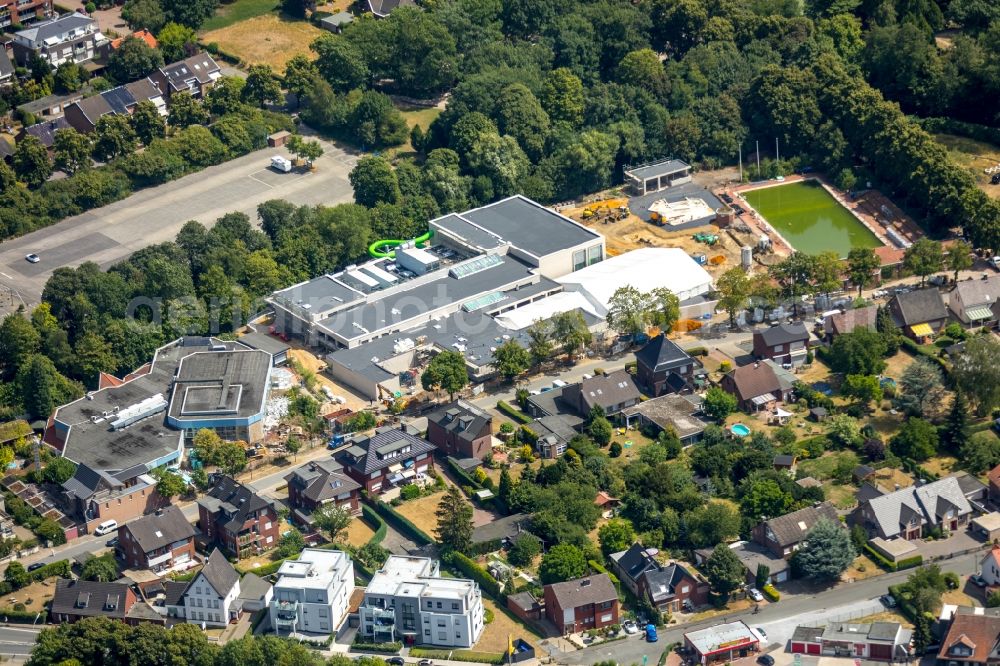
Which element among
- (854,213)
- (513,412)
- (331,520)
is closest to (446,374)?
(513,412)

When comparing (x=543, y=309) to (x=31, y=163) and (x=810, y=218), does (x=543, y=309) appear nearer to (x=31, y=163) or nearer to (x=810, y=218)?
(x=810, y=218)

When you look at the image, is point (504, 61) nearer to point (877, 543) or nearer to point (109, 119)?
point (109, 119)

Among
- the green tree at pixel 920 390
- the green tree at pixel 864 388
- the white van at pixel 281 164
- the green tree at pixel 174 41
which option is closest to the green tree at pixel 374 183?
the white van at pixel 281 164

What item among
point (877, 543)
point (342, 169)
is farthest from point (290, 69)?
point (877, 543)

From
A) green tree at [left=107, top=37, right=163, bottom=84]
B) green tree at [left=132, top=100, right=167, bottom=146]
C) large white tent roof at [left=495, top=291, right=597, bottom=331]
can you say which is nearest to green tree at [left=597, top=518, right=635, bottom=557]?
large white tent roof at [left=495, top=291, right=597, bottom=331]

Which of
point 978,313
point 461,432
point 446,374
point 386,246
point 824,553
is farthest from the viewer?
point 386,246

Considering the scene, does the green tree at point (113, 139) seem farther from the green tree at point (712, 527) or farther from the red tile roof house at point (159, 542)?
the green tree at point (712, 527)
